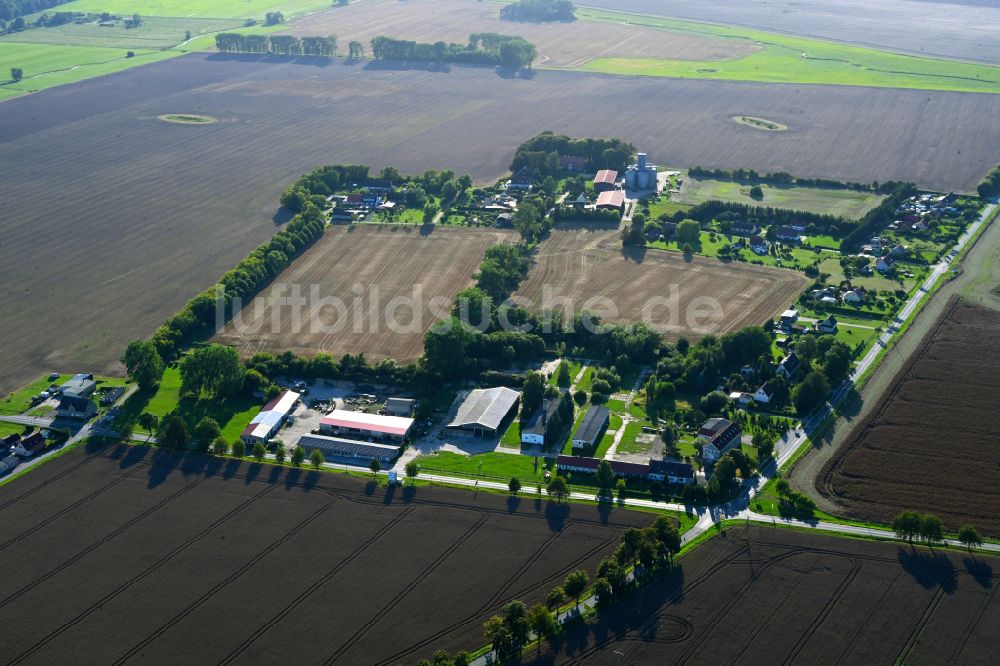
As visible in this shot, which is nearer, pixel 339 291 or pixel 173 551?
pixel 173 551

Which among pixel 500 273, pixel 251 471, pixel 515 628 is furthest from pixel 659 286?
pixel 515 628

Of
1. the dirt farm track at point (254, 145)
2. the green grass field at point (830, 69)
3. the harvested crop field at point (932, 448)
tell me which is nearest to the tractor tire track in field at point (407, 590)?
the harvested crop field at point (932, 448)

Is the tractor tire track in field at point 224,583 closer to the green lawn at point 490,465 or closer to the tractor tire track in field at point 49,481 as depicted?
the green lawn at point 490,465

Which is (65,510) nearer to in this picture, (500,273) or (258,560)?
(258,560)

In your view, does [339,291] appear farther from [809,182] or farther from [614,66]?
[614,66]

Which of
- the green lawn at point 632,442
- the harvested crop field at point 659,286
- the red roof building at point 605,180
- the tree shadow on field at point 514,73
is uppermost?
the tree shadow on field at point 514,73

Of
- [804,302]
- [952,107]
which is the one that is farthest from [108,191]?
[952,107]
